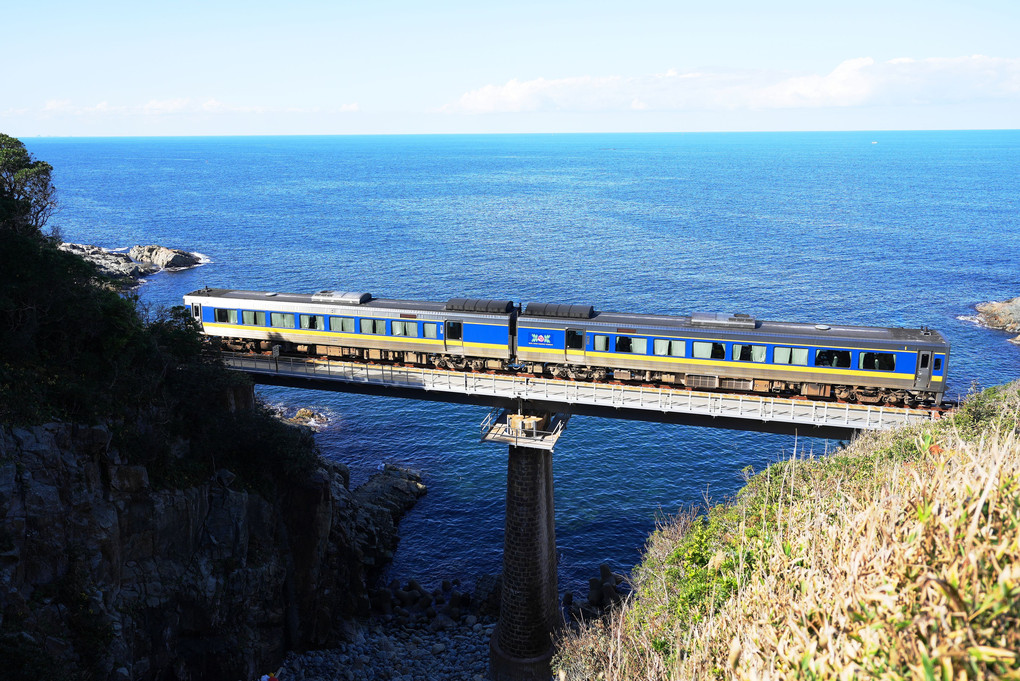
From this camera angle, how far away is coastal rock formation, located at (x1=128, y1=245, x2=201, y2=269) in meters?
99.1

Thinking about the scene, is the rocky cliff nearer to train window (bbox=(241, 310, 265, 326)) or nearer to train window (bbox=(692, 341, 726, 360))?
train window (bbox=(241, 310, 265, 326))

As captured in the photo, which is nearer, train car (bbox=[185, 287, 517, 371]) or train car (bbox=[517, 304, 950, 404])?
train car (bbox=[517, 304, 950, 404])

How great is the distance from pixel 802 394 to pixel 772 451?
754 inches

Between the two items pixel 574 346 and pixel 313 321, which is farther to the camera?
pixel 313 321

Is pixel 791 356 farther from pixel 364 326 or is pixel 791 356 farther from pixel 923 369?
pixel 364 326

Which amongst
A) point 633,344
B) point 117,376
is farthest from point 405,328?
point 117,376

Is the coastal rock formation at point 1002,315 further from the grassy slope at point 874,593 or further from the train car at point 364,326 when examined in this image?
the grassy slope at point 874,593

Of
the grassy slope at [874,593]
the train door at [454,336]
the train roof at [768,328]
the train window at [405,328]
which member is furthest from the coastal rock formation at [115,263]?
the grassy slope at [874,593]

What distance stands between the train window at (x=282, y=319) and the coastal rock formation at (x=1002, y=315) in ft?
226

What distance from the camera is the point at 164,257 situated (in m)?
100

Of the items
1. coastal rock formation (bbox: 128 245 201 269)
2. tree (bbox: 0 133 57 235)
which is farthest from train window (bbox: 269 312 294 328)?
coastal rock formation (bbox: 128 245 201 269)

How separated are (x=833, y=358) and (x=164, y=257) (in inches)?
3671

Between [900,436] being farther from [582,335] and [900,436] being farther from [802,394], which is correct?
[582,335]

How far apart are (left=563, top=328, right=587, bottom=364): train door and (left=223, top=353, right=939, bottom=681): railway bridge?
2.31m
